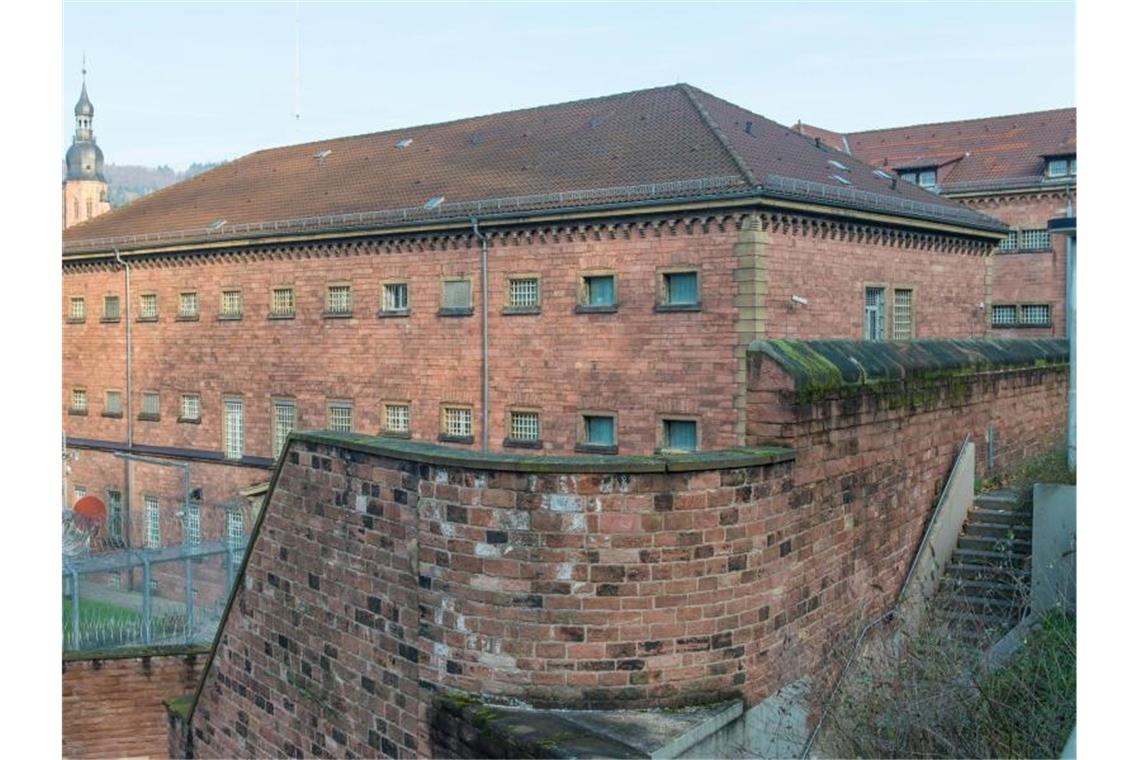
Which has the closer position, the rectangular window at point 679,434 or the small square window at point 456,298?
the rectangular window at point 679,434

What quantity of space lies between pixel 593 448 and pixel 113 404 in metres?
20.0

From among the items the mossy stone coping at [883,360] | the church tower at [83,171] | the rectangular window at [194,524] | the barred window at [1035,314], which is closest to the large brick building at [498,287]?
the rectangular window at [194,524]

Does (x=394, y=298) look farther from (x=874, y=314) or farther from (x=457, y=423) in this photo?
(x=874, y=314)

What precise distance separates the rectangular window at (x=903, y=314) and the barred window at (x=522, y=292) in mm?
8519

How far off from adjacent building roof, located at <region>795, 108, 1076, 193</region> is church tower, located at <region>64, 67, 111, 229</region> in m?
55.6

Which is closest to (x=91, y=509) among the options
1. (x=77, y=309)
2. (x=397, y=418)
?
(x=77, y=309)

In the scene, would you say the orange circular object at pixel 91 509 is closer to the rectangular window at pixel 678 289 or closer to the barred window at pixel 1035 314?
the rectangular window at pixel 678 289

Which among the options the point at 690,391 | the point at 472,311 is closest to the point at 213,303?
the point at 472,311

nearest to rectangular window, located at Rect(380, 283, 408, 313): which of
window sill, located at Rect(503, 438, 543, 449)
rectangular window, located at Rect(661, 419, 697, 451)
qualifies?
window sill, located at Rect(503, 438, 543, 449)

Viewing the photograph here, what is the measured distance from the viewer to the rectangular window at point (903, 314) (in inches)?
1078

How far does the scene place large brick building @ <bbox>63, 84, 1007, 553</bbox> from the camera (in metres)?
24.1

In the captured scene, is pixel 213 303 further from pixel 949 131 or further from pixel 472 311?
pixel 949 131

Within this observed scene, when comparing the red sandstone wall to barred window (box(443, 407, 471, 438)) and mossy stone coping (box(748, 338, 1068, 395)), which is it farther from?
barred window (box(443, 407, 471, 438))

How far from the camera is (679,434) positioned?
79.6ft
